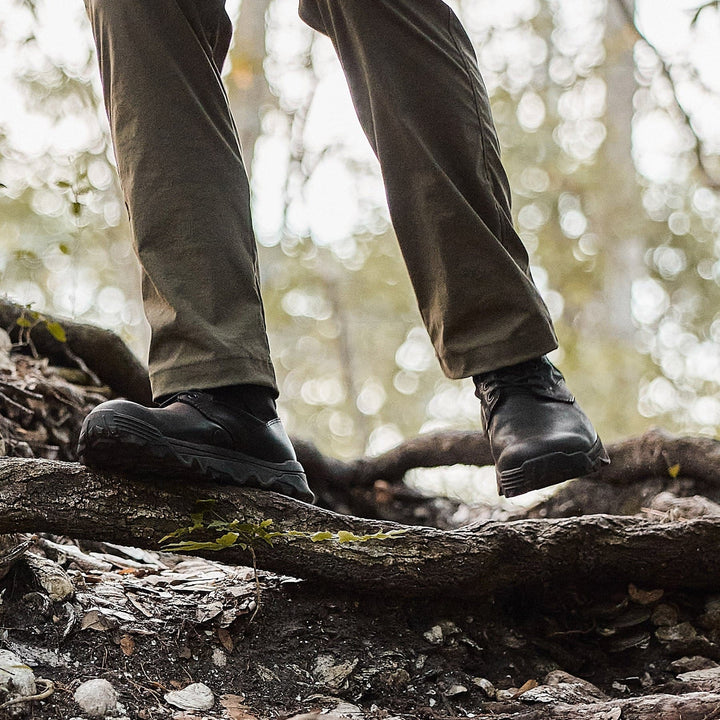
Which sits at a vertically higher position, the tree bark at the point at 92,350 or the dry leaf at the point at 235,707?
the tree bark at the point at 92,350

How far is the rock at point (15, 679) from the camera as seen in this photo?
1.22 m

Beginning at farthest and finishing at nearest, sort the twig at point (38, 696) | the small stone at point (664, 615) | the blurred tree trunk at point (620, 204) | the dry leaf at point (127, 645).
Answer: the blurred tree trunk at point (620, 204) < the small stone at point (664, 615) < the dry leaf at point (127, 645) < the twig at point (38, 696)

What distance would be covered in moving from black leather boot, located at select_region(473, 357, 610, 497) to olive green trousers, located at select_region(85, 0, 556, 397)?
0.18ft

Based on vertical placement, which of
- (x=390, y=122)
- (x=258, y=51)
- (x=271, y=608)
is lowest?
(x=271, y=608)

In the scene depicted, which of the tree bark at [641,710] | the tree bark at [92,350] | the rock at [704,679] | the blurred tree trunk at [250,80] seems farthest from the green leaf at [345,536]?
the blurred tree trunk at [250,80]

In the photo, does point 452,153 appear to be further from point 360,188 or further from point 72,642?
point 360,188

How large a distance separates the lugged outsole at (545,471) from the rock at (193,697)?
2.26 feet

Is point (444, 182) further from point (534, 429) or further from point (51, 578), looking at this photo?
point (51, 578)

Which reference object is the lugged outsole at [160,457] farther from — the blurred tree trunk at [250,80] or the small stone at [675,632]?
the blurred tree trunk at [250,80]

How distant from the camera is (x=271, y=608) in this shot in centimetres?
163

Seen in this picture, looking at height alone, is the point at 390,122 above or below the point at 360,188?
above

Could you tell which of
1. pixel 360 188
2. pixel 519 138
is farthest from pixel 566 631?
pixel 360 188

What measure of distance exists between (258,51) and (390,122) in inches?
307

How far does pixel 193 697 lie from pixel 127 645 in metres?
0.18
